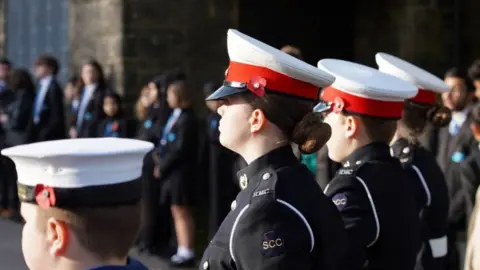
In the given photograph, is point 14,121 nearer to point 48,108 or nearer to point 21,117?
point 21,117

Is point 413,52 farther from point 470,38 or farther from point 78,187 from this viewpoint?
point 78,187

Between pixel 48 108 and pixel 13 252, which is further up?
pixel 48 108

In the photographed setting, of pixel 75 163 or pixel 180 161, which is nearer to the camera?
pixel 75 163

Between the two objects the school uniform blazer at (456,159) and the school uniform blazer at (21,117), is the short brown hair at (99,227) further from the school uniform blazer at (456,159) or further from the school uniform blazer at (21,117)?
the school uniform blazer at (21,117)

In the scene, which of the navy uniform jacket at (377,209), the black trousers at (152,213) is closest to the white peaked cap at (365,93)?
the navy uniform jacket at (377,209)

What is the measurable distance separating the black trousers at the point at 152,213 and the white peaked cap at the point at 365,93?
4740 mm

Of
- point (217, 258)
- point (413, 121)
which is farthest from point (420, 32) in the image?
point (217, 258)

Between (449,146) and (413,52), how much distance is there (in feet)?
11.7

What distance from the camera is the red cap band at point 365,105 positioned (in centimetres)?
364

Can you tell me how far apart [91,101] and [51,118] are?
0.71m

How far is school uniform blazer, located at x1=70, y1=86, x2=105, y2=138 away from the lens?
9.23 meters

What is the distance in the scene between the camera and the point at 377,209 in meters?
3.44

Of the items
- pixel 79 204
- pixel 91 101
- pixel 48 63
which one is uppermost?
pixel 79 204

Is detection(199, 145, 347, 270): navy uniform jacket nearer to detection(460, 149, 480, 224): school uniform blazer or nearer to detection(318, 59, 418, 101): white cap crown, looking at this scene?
detection(318, 59, 418, 101): white cap crown
